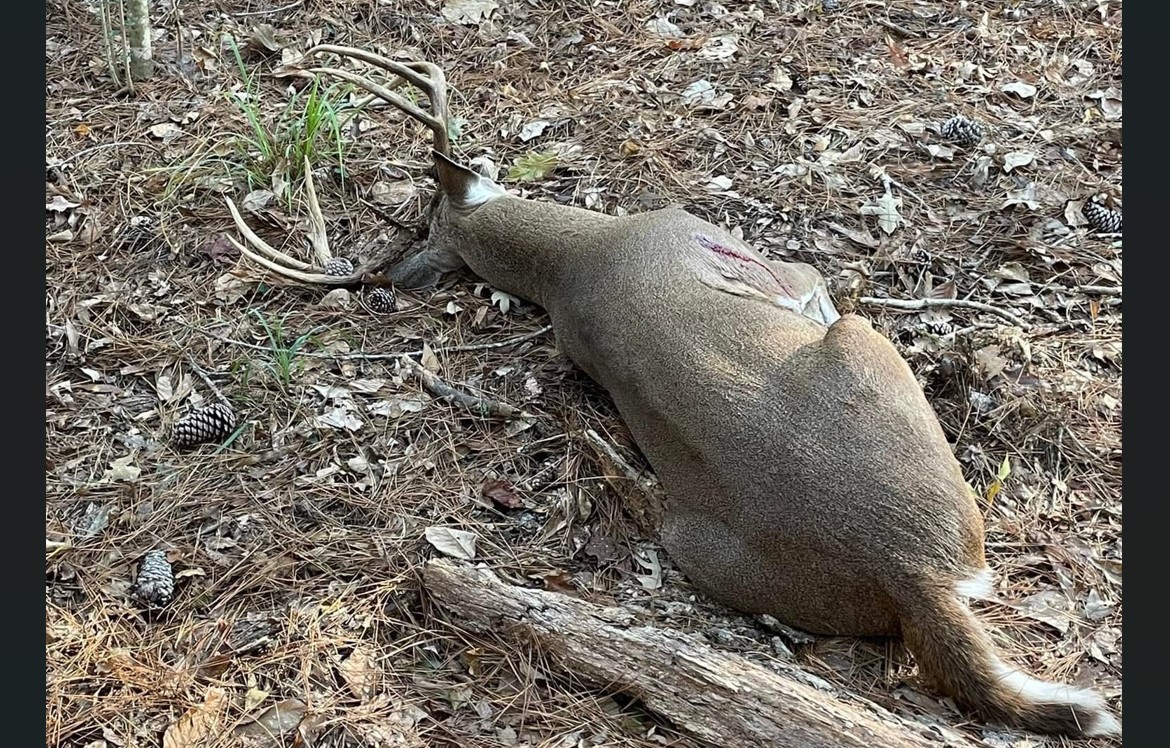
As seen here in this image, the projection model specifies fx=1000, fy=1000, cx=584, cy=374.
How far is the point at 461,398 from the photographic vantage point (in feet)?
12.8

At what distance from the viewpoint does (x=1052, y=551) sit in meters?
3.10

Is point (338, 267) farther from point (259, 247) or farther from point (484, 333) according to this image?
point (484, 333)

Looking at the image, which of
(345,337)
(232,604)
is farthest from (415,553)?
(345,337)

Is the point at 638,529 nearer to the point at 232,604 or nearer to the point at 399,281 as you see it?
the point at 232,604

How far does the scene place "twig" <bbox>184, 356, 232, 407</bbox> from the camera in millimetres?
3972

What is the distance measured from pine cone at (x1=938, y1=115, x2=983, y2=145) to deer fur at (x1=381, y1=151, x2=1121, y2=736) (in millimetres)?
1417

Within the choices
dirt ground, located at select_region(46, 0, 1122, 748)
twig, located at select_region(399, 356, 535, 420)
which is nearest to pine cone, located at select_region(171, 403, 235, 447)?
dirt ground, located at select_region(46, 0, 1122, 748)

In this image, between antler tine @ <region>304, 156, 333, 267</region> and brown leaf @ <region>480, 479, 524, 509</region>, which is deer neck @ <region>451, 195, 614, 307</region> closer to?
antler tine @ <region>304, 156, 333, 267</region>

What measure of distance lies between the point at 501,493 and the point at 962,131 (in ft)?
9.49

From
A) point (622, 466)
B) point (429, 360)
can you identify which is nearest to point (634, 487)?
point (622, 466)

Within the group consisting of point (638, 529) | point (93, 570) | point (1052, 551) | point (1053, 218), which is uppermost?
point (1053, 218)

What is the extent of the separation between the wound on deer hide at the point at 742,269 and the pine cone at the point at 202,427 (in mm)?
1942

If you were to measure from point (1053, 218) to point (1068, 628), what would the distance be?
7.06ft

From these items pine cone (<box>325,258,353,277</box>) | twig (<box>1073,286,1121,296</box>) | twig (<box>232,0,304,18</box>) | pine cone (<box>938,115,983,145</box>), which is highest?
pine cone (<box>938,115,983,145</box>)
